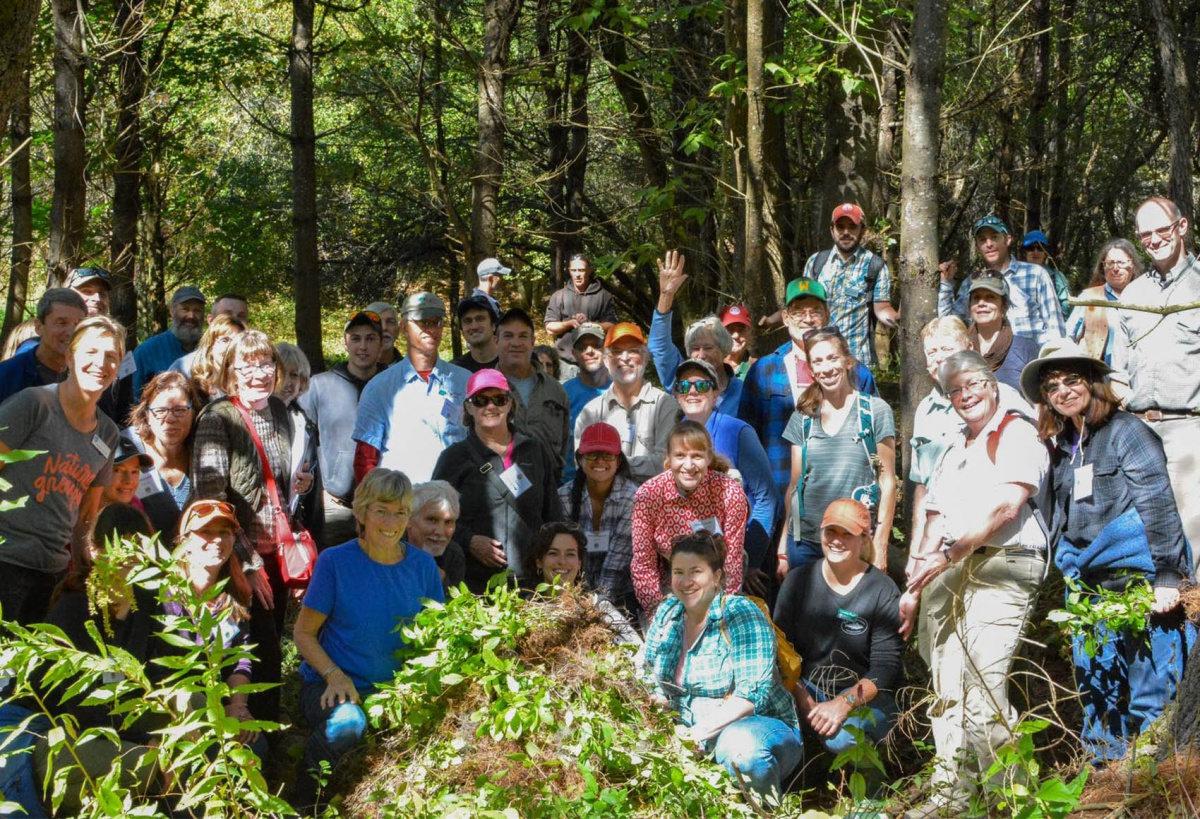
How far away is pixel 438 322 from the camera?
21.2ft

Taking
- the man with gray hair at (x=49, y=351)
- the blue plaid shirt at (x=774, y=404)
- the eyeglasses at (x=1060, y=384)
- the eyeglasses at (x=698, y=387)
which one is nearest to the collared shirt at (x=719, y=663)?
the eyeglasses at (x=698, y=387)

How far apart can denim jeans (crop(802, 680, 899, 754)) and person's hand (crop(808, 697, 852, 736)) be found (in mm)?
31

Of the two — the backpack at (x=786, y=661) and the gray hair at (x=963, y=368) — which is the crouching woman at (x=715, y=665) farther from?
the gray hair at (x=963, y=368)

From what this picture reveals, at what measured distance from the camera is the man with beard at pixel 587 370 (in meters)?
7.40

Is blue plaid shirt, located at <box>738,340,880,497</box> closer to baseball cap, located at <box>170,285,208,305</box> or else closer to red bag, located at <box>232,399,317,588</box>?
red bag, located at <box>232,399,317,588</box>

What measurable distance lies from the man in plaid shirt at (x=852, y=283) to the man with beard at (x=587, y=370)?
1524 millimetres

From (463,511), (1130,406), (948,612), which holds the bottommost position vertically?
(948,612)

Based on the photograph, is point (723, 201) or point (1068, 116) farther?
point (1068, 116)

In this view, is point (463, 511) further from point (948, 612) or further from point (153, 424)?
point (948, 612)

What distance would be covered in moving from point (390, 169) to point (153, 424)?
13.9m

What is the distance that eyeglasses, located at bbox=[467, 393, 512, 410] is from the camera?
19.3ft

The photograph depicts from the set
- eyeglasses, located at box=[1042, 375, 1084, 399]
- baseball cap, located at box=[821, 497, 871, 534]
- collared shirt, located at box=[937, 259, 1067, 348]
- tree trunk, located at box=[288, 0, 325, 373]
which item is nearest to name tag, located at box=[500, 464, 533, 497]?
baseball cap, located at box=[821, 497, 871, 534]

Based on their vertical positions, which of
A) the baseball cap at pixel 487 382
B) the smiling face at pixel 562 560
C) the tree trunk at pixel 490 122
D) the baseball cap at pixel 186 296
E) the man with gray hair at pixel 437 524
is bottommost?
the smiling face at pixel 562 560

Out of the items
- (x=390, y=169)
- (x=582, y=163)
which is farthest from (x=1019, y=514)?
(x=390, y=169)
